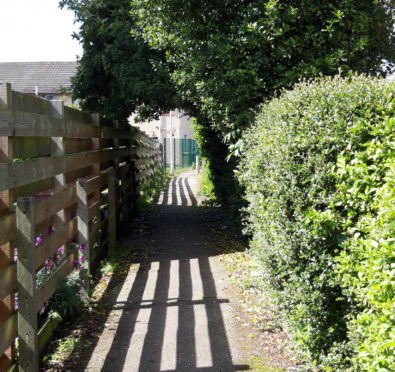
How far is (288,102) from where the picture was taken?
4441 mm

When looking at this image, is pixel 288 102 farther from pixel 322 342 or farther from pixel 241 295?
pixel 241 295

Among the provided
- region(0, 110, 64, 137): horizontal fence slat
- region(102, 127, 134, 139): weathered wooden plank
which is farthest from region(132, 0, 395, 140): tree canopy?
region(0, 110, 64, 137): horizontal fence slat

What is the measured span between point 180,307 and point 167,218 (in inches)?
257

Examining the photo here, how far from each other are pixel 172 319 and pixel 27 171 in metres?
2.24

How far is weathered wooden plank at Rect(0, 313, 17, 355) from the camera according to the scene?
10.5ft

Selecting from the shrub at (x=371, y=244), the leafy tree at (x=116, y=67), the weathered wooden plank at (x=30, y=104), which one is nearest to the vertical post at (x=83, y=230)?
the weathered wooden plank at (x=30, y=104)

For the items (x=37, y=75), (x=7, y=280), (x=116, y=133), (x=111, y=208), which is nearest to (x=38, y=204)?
(x=7, y=280)

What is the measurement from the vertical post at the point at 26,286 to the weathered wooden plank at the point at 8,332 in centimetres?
7

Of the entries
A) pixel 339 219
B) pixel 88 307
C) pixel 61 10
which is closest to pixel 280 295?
pixel 339 219

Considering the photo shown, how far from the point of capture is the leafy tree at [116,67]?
32.5 ft

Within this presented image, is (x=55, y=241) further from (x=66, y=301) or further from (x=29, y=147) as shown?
(x=29, y=147)

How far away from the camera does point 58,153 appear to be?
16.4 ft

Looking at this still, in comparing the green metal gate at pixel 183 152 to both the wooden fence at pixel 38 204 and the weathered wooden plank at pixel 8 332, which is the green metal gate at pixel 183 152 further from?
the weathered wooden plank at pixel 8 332

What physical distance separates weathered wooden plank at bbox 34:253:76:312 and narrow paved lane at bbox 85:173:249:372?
0.67m
